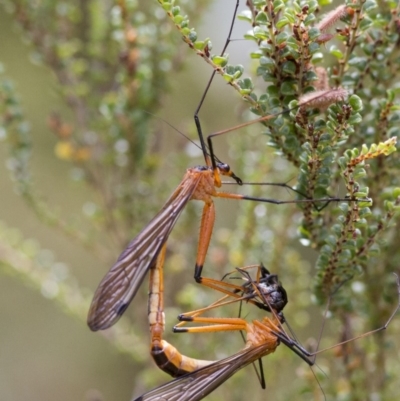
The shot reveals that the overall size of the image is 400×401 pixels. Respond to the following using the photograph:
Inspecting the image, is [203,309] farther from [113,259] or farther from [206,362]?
[113,259]

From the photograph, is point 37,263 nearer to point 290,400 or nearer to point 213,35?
point 290,400

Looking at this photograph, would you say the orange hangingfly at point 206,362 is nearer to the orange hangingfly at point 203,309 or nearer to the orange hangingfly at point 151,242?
the orange hangingfly at point 203,309

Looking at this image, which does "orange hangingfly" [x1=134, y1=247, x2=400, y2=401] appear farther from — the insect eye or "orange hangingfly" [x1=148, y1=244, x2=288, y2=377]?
the insect eye

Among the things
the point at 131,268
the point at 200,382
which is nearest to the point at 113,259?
the point at 131,268

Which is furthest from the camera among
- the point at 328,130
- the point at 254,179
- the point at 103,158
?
the point at 103,158

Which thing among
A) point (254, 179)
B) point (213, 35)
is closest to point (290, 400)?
point (254, 179)

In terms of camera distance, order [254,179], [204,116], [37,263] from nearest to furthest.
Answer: [254,179], [37,263], [204,116]

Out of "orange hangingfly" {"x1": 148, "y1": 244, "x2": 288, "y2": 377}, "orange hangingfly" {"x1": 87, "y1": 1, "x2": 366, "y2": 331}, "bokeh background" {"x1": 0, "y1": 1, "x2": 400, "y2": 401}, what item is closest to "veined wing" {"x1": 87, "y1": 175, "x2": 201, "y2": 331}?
"orange hangingfly" {"x1": 87, "y1": 1, "x2": 366, "y2": 331}
